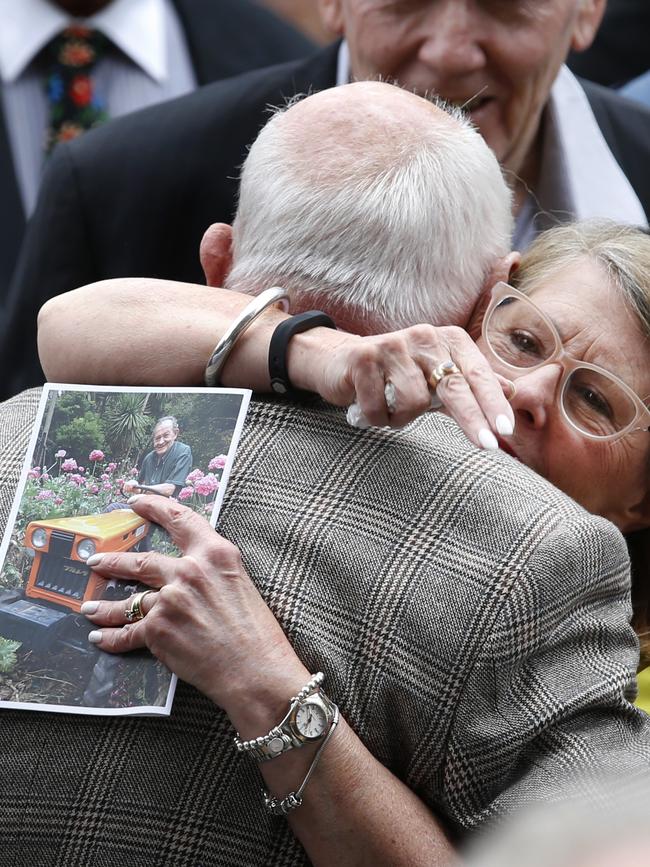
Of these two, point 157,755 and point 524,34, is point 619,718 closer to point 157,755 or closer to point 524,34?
point 157,755

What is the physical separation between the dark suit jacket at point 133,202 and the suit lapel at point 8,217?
0.75m

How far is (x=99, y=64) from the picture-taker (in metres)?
4.19

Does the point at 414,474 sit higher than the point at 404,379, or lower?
lower

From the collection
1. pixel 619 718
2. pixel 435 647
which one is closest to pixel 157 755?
pixel 435 647

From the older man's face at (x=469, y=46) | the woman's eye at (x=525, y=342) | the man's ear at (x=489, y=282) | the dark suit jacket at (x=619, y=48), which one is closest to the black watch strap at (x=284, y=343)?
the man's ear at (x=489, y=282)

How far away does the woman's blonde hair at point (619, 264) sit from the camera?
2135mm

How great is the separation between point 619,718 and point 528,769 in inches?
6.4

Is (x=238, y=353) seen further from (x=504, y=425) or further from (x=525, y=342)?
(x=525, y=342)

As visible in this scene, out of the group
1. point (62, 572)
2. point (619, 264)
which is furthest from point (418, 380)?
point (619, 264)

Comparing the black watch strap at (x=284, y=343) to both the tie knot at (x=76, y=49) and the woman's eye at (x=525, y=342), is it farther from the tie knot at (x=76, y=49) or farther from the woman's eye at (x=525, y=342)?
the tie knot at (x=76, y=49)

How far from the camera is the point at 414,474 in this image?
1664mm

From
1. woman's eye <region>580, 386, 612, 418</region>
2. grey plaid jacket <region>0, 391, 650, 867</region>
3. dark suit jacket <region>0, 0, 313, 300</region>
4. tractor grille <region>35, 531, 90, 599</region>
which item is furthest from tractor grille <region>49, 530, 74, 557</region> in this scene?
dark suit jacket <region>0, 0, 313, 300</region>

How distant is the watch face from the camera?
154 centimetres

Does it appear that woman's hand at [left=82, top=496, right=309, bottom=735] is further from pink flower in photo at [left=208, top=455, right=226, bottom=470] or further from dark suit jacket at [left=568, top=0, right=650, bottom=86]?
dark suit jacket at [left=568, top=0, right=650, bottom=86]
